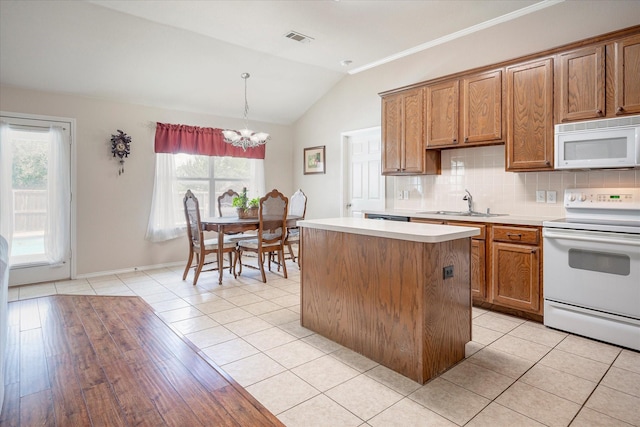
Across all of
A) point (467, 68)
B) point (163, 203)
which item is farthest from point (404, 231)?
point (163, 203)

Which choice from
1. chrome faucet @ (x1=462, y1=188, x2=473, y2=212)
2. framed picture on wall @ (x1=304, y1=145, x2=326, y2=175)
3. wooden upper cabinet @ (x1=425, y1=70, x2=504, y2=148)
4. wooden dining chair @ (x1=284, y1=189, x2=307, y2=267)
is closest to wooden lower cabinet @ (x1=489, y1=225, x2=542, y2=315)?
chrome faucet @ (x1=462, y1=188, x2=473, y2=212)

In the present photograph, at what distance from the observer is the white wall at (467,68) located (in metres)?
3.12

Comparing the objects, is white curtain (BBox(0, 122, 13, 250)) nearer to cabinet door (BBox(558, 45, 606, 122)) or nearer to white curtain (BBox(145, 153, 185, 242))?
white curtain (BBox(145, 153, 185, 242))

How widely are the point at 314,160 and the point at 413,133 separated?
234 cm

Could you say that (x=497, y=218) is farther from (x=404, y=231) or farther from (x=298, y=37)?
(x=298, y=37)

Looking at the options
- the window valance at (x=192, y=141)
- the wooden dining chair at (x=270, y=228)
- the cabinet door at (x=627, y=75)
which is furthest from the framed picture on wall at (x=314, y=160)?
the cabinet door at (x=627, y=75)

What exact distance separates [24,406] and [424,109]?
4.08 meters

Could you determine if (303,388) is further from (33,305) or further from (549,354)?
(33,305)

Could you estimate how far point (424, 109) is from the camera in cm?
402

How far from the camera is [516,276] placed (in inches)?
121

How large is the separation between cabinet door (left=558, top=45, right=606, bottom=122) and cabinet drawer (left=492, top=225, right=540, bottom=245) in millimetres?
959

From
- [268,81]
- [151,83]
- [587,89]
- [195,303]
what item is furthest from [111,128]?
[587,89]

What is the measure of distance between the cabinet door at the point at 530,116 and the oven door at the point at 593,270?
70 cm

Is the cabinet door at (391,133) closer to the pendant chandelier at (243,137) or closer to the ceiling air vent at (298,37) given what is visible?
the ceiling air vent at (298,37)
